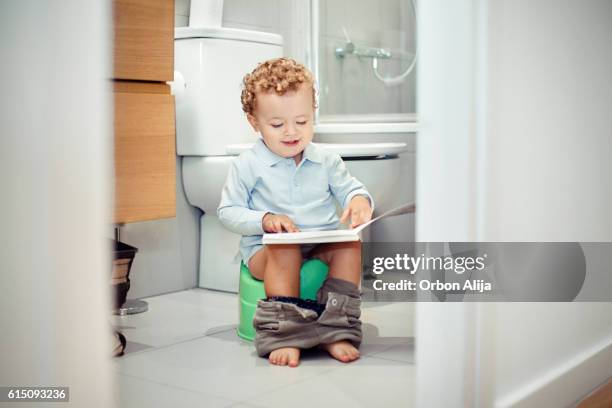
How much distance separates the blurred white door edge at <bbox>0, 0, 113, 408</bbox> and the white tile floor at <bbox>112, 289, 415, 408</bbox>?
577mm

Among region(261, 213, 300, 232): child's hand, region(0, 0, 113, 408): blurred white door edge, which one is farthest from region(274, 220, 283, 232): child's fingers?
region(0, 0, 113, 408): blurred white door edge

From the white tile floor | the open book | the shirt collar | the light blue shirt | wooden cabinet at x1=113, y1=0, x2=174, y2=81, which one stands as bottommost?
the white tile floor

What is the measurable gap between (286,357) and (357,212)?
0.33m

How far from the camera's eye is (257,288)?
1656 millimetres

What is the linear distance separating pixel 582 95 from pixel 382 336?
67 cm

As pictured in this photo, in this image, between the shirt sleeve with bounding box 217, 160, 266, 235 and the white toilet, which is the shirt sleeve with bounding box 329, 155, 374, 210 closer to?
the shirt sleeve with bounding box 217, 160, 266, 235

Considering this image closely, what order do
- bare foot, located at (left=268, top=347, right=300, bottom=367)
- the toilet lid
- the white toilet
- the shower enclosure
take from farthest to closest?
the shower enclosure, the white toilet, the toilet lid, bare foot, located at (left=268, top=347, right=300, bottom=367)

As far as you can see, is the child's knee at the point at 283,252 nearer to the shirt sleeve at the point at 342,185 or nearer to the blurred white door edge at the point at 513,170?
the shirt sleeve at the point at 342,185

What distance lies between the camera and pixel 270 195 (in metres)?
1.69

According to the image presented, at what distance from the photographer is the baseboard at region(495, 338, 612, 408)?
1.13m

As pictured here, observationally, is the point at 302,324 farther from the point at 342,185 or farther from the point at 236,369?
the point at 342,185

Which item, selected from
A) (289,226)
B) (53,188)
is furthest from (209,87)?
(53,188)

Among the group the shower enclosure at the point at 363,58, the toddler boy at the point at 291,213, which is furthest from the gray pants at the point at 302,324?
the shower enclosure at the point at 363,58

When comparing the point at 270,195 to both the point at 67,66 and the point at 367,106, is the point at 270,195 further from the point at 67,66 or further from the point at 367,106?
the point at 367,106
